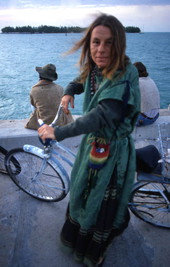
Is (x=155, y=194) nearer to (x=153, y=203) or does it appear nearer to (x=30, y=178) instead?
(x=153, y=203)

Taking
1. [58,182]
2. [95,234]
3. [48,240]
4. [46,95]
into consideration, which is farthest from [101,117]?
[46,95]

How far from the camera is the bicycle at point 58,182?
2209mm

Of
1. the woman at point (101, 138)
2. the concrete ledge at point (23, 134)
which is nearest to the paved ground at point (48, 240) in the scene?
the woman at point (101, 138)

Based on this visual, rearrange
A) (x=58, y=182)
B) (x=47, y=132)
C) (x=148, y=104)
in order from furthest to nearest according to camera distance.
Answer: (x=148, y=104)
(x=58, y=182)
(x=47, y=132)

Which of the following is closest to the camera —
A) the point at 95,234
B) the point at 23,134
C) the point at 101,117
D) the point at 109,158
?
the point at 101,117

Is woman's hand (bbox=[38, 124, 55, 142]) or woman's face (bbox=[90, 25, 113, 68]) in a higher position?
woman's face (bbox=[90, 25, 113, 68])

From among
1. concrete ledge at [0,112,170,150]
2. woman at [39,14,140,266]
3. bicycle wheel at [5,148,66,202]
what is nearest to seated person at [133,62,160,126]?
concrete ledge at [0,112,170,150]

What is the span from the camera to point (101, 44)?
1409mm

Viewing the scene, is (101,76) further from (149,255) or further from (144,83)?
(144,83)

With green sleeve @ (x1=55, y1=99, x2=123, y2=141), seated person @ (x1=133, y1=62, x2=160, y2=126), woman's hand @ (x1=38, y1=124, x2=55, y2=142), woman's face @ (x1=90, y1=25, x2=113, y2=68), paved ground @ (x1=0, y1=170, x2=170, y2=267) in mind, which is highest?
woman's face @ (x1=90, y1=25, x2=113, y2=68)

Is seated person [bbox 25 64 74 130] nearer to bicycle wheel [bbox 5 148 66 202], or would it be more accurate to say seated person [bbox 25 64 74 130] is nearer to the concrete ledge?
the concrete ledge

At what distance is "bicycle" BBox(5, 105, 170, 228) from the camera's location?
7.25 feet

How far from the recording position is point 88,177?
1.77 m

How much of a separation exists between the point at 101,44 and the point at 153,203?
5.94 ft
